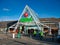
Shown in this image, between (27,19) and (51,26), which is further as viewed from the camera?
(51,26)

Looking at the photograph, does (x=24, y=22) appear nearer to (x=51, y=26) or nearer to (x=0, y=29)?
(x=51, y=26)

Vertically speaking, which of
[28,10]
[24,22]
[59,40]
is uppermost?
[28,10]

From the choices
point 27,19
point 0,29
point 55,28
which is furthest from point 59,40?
point 0,29

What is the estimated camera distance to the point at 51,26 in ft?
214

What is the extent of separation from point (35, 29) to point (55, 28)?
27.0ft

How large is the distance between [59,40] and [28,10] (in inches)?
1214

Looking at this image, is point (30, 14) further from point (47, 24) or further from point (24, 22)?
point (47, 24)

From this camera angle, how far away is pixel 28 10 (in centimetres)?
6131

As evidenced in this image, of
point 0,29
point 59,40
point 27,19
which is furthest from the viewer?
point 0,29

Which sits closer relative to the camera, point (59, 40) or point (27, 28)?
point (59, 40)

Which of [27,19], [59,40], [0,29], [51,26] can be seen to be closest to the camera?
[59,40]

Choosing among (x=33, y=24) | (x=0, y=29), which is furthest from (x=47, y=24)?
(x=0, y=29)

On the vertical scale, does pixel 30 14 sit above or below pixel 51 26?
above

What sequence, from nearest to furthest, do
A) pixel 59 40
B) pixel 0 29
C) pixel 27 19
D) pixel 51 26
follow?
pixel 59 40 < pixel 27 19 < pixel 51 26 < pixel 0 29
